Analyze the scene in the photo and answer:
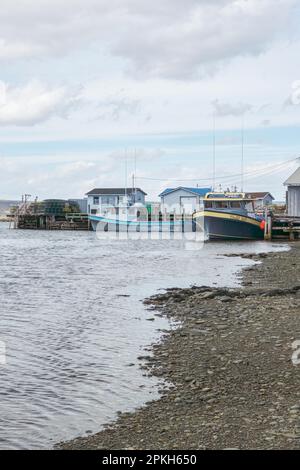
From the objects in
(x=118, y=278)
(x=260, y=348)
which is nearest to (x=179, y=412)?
(x=260, y=348)

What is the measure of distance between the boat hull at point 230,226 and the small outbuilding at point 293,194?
9.14 feet

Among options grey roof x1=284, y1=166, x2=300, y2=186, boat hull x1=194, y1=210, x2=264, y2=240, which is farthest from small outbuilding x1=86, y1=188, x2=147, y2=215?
grey roof x1=284, y1=166, x2=300, y2=186

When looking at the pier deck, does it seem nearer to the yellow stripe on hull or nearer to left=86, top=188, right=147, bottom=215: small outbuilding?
the yellow stripe on hull

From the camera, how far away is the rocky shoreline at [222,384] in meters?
6.74

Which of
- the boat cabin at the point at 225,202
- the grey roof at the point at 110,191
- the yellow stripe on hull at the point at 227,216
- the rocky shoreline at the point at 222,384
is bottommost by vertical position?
the rocky shoreline at the point at 222,384

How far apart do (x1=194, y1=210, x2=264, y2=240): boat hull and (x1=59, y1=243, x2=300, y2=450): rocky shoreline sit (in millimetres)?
31613

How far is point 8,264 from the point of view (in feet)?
104

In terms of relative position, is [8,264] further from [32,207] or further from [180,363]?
[32,207]

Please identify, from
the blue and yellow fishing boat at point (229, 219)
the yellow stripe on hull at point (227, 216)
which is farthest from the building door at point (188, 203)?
the yellow stripe on hull at point (227, 216)

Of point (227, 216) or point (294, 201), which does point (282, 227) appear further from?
point (227, 216)

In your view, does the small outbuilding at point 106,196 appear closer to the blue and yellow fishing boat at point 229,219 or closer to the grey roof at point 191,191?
the grey roof at point 191,191

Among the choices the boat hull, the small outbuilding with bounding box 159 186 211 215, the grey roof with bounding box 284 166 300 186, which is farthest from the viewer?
the small outbuilding with bounding box 159 186 211 215

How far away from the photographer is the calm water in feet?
26.6

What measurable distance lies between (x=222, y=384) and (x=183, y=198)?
7449 centimetres
